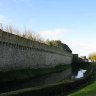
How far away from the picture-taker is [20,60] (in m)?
42.1

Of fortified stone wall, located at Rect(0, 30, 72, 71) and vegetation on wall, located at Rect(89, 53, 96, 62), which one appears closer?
fortified stone wall, located at Rect(0, 30, 72, 71)

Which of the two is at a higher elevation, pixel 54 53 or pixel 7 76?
pixel 54 53

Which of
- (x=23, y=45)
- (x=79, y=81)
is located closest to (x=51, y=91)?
(x=79, y=81)

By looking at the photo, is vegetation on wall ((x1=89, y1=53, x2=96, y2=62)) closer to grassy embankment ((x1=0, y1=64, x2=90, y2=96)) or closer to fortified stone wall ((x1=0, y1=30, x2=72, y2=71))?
fortified stone wall ((x1=0, y1=30, x2=72, y2=71))

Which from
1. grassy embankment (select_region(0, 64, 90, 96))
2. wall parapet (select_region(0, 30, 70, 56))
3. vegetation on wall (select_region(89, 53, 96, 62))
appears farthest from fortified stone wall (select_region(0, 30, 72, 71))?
vegetation on wall (select_region(89, 53, 96, 62))

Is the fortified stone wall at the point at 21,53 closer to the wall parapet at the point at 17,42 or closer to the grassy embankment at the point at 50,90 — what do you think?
the wall parapet at the point at 17,42

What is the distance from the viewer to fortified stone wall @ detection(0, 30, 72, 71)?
3600 cm

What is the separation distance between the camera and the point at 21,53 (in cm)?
4319

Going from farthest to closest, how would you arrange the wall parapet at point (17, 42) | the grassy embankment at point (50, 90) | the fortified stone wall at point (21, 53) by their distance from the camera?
the wall parapet at point (17, 42) → the fortified stone wall at point (21, 53) → the grassy embankment at point (50, 90)

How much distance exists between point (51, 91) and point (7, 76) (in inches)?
501

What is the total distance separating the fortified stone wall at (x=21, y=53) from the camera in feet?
118

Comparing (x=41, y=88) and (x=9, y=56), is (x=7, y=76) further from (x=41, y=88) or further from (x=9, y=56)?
(x=41, y=88)

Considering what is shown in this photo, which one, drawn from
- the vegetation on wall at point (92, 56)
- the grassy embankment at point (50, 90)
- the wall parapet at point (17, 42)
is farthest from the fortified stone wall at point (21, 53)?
the vegetation on wall at point (92, 56)

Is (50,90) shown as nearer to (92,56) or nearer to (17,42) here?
(17,42)
